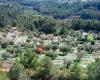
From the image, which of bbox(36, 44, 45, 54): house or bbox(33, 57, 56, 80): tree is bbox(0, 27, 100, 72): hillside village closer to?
bbox(36, 44, 45, 54): house

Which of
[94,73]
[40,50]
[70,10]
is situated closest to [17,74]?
[94,73]

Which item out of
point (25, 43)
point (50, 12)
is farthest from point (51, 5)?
point (25, 43)

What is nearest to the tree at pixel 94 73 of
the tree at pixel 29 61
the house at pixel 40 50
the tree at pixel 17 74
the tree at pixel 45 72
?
the tree at pixel 45 72

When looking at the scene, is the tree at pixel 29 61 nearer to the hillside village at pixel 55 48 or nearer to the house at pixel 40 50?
the hillside village at pixel 55 48

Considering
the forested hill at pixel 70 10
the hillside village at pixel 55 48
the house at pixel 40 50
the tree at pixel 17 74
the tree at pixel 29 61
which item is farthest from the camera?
the forested hill at pixel 70 10

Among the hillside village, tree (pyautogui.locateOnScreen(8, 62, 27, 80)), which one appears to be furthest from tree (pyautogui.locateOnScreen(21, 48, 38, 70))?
tree (pyautogui.locateOnScreen(8, 62, 27, 80))

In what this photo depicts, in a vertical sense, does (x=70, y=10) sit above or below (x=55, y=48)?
below

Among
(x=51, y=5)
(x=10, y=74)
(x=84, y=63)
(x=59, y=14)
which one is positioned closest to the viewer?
(x=10, y=74)

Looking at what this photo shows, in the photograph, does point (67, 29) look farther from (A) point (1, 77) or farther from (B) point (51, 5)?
(B) point (51, 5)

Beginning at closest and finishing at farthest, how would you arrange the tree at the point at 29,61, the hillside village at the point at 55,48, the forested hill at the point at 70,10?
the tree at the point at 29,61, the hillside village at the point at 55,48, the forested hill at the point at 70,10

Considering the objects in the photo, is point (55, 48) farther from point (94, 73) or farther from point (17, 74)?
point (94, 73)

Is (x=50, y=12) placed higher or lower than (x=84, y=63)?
lower
